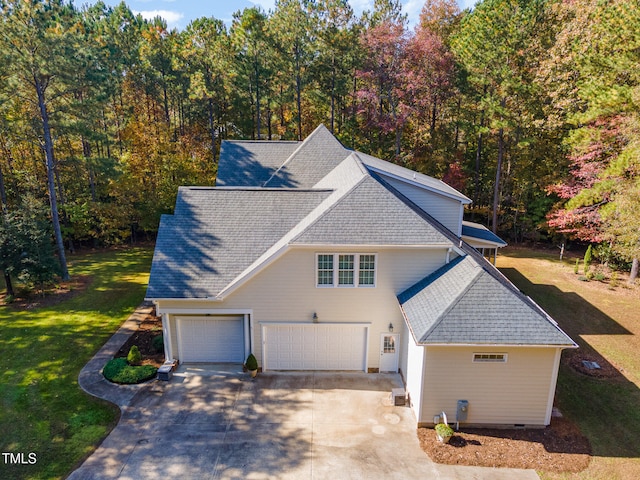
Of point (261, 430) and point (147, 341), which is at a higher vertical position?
point (147, 341)

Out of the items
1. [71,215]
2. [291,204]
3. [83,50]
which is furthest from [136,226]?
[291,204]

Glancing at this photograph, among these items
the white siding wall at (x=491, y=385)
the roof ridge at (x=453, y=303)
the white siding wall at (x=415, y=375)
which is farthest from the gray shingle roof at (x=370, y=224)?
the white siding wall at (x=491, y=385)

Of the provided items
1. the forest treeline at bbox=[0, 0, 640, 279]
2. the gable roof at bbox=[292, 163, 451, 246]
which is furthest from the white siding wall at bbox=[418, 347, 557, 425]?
the forest treeline at bbox=[0, 0, 640, 279]

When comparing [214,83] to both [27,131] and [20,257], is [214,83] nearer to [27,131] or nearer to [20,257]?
[27,131]

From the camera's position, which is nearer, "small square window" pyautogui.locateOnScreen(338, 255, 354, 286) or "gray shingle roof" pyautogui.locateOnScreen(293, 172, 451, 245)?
"gray shingle roof" pyautogui.locateOnScreen(293, 172, 451, 245)

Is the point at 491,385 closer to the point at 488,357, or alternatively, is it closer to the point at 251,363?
the point at 488,357

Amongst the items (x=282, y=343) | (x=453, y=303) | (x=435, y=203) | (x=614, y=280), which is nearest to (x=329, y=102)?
(x=435, y=203)

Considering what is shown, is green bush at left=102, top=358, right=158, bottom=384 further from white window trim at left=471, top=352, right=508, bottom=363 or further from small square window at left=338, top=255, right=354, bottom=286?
white window trim at left=471, top=352, right=508, bottom=363
